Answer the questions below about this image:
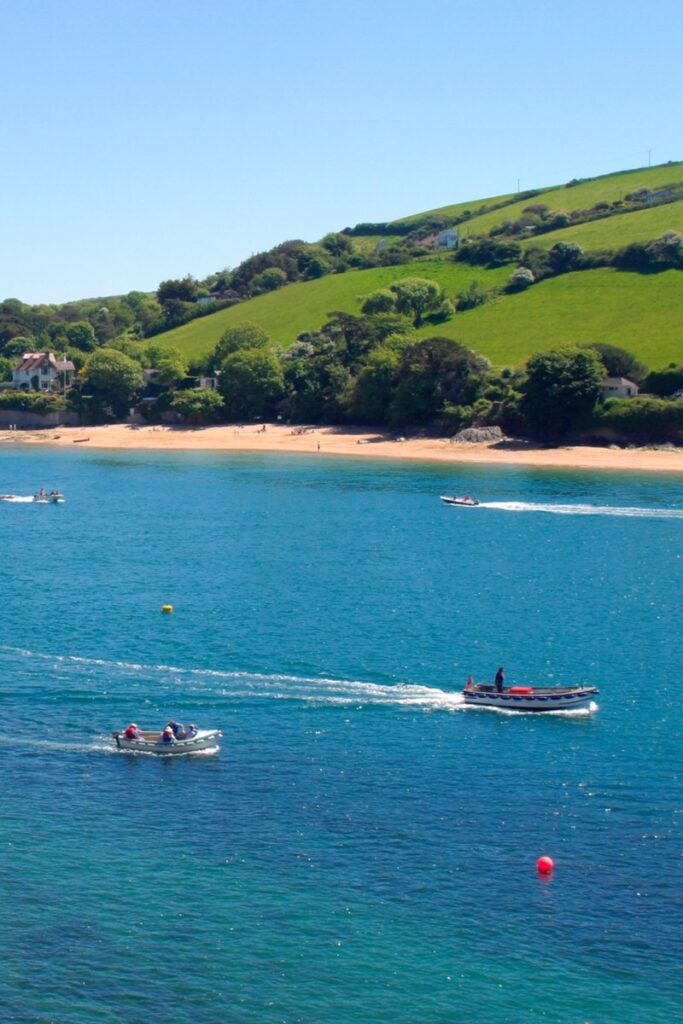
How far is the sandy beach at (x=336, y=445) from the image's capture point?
13825cm

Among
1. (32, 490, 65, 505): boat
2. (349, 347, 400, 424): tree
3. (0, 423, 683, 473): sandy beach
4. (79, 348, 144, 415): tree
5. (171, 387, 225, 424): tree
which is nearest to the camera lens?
(32, 490, 65, 505): boat

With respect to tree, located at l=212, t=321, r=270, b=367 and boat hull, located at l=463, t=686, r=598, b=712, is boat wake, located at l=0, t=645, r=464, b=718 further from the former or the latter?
tree, located at l=212, t=321, r=270, b=367

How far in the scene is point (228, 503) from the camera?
376 ft

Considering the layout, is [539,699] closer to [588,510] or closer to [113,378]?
[588,510]

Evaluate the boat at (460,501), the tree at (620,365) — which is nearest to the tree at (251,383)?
the tree at (620,365)

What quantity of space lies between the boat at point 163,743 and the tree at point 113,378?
469 feet

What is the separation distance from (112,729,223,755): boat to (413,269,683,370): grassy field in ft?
401

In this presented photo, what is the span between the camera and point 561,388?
5630 inches

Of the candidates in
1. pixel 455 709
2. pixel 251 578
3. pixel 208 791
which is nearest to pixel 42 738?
pixel 208 791

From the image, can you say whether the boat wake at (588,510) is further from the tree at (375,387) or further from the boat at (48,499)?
the tree at (375,387)

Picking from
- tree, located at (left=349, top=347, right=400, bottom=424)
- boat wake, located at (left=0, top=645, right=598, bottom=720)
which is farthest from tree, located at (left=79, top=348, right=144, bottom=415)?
boat wake, located at (left=0, top=645, right=598, bottom=720)

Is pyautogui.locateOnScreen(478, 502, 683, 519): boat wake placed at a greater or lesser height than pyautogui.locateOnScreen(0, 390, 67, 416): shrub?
lesser

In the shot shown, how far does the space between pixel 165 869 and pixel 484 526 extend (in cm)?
6501

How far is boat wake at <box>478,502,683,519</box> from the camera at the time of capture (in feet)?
340
